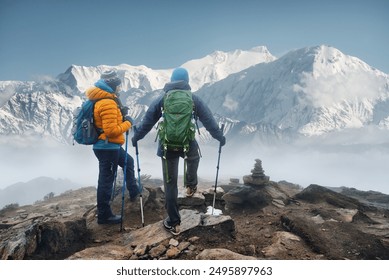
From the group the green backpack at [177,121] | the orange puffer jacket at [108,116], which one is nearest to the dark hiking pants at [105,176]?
the orange puffer jacket at [108,116]

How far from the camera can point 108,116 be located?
7789mm

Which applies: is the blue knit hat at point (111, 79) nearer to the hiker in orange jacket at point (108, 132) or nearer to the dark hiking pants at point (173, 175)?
the hiker in orange jacket at point (108, 132)

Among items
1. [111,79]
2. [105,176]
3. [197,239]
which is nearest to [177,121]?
[197,239]

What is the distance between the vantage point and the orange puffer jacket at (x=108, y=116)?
780 cm

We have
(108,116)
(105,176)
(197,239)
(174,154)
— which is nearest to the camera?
(197,239)

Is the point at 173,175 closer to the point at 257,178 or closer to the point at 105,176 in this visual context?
the point at 105,176

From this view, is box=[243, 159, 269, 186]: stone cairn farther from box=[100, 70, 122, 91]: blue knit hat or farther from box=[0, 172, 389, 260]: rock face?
box=[100, 70, 122, 91]: blue knit hat

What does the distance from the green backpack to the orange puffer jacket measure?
1576 millimetres

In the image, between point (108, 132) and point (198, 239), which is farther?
point (108, 132)

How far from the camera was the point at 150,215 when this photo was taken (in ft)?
33.3

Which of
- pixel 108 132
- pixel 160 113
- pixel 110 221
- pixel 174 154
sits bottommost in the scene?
pixel 110 221

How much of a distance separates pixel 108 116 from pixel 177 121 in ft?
6.83

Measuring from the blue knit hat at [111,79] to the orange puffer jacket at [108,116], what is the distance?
35 centimetres
